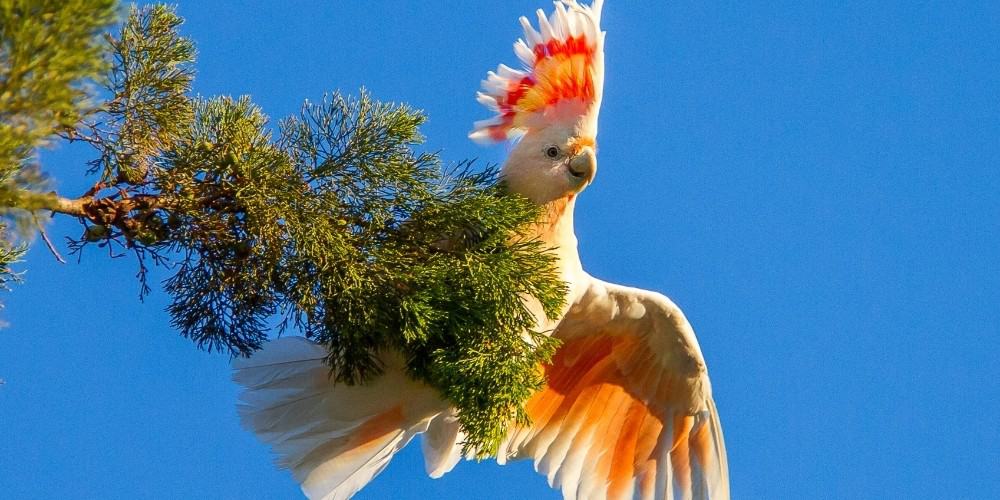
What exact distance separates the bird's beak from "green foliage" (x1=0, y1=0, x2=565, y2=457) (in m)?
0.39

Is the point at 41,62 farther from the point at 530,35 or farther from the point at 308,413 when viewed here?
the point at 308,413

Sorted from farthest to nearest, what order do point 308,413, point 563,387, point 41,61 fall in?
1. point 563,387
2. point 308,413
3. point 41,61

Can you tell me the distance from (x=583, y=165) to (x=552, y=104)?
8.3 inches

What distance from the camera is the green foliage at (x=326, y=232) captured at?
2613 millimetres

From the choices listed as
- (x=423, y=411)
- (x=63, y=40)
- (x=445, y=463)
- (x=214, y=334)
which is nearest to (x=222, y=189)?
(x=214, y=334)

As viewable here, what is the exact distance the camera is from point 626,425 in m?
4.13

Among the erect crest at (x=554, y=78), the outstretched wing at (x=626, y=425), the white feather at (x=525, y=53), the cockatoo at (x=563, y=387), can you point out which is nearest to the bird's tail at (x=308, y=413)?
the cockatoo at (x=563, y=387)

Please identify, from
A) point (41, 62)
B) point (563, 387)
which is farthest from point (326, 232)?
point (563, 387)

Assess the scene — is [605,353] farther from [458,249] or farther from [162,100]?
[162,100]

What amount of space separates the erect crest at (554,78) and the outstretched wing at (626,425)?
798mm

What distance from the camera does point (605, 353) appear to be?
159 inches

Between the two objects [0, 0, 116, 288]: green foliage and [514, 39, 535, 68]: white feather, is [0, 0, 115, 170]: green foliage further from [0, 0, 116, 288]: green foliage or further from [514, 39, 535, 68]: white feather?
[514, 39, 535, 68]: white feather

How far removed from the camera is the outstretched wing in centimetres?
400

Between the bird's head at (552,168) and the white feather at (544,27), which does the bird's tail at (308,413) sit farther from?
the white feather at (544,27)
